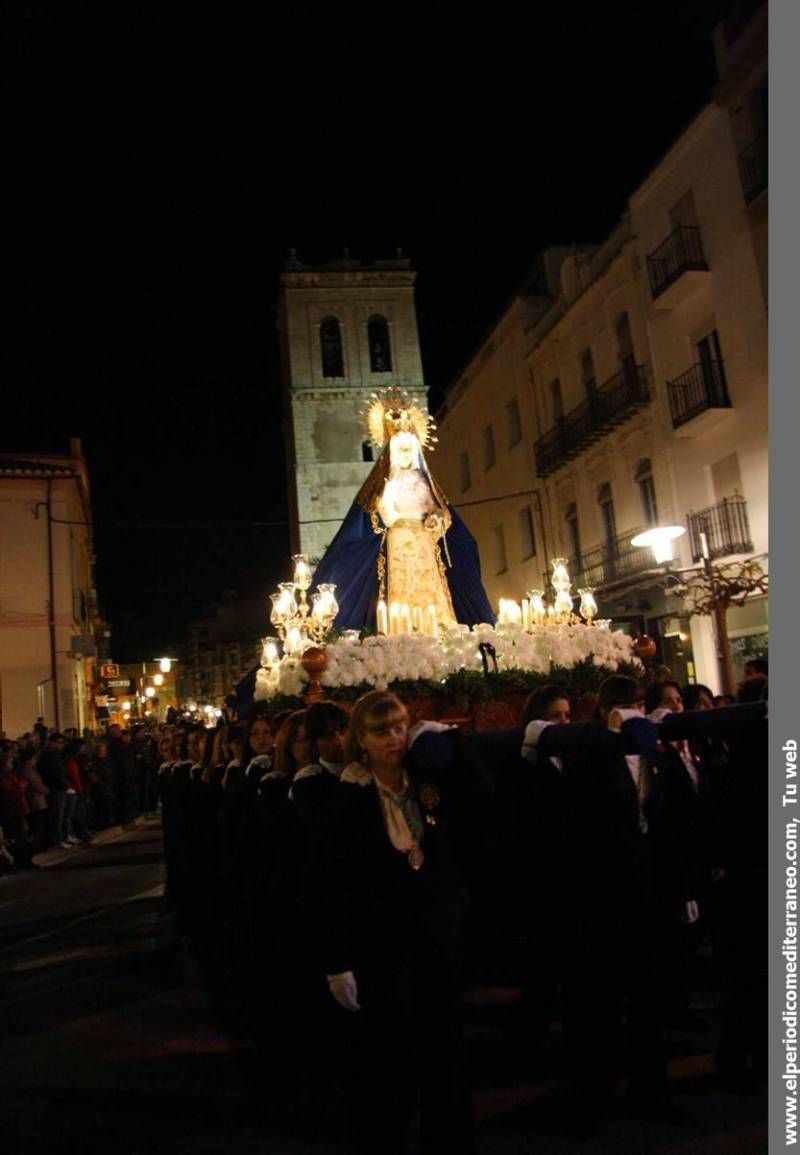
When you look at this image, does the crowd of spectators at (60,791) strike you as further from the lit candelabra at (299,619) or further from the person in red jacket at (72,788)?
the lit candelabra at (299,619)

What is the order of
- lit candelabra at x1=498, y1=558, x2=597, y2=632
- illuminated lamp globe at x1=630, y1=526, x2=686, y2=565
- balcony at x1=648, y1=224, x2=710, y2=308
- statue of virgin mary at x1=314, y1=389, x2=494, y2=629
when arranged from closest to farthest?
lit candelabra at x1=498, y1=558, x2=597, y2=632 → statue of virgin mary at x1=314, y1=389, x2=494, y2=629 → illuminated lamp globe at x1=630, y1=526, x2=686, y2=565 → balcony at x1=648, y1=224, x2=710, y2=308

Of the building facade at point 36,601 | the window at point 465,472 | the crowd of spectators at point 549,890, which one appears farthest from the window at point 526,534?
the crowd of spectators at point 549,890

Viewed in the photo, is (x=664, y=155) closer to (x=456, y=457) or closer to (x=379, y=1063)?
(x=456, y=457)

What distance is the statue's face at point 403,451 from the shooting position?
10163mm

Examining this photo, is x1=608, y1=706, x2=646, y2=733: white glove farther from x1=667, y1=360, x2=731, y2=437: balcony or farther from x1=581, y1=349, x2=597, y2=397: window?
x1=581, y1=349, x2=597, y2=397: window

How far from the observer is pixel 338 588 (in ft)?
33.3

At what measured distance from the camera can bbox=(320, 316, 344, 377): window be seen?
42.9 m

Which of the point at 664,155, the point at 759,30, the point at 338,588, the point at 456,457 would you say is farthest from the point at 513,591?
the point at 338,588

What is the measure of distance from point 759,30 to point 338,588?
13013 millimetres

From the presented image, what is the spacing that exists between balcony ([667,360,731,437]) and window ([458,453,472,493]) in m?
13.9

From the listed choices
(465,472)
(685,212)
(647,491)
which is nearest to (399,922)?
(685,212)

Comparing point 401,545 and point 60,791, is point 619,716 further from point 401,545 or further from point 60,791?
point 60,791

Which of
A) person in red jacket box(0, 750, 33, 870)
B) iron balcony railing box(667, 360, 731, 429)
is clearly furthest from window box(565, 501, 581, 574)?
person in red jacket box(0, 750, 33, 870)

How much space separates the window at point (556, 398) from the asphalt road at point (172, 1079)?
816 inches
